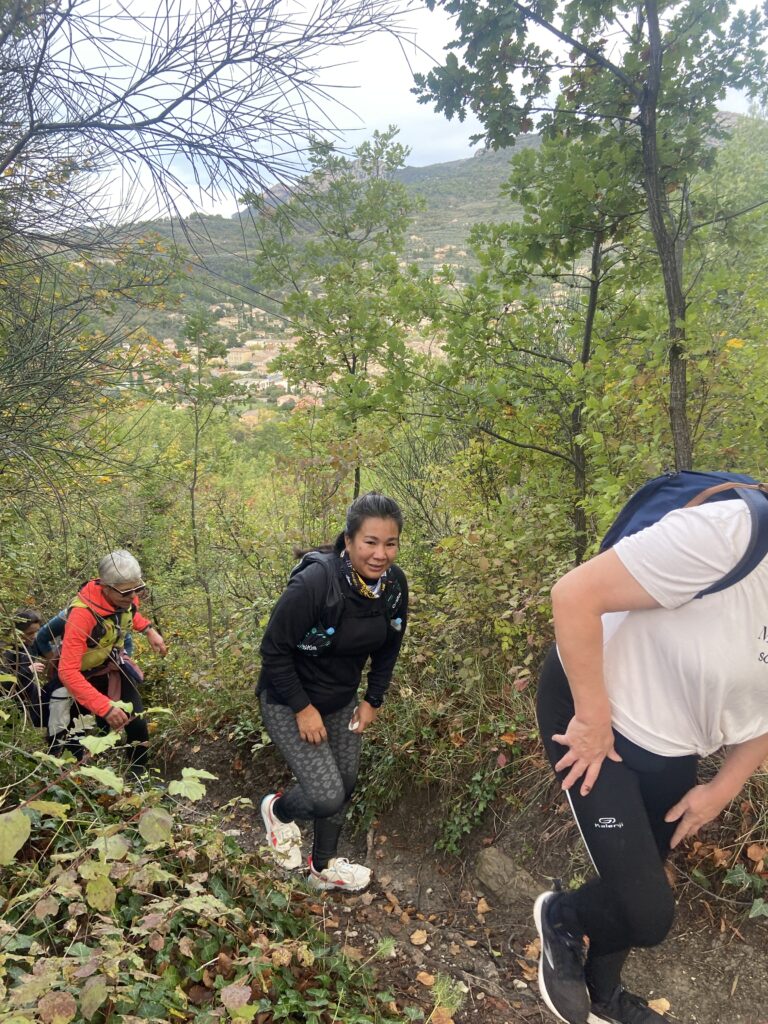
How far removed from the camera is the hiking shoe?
2.12m

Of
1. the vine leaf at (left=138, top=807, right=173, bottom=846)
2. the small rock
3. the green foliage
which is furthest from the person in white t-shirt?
the vine leaf at (left=138, top=807, right=173, bottom=846)

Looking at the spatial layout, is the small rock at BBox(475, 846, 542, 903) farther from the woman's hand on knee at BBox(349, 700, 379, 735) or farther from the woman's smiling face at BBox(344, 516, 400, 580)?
the woman's smiling face at BBox(344, 516, 400, 580)

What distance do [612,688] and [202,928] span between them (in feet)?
5.90

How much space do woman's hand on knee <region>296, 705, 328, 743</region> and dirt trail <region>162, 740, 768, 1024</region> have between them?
0.78m

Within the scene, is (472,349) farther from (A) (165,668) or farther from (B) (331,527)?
(A) (165,668)

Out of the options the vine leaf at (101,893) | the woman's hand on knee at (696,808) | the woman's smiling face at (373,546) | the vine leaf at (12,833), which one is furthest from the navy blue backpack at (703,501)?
the vine leaf at (101,893)

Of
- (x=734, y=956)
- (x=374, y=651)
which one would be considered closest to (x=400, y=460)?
(x=374, y=651)

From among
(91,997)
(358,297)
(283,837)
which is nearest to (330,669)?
(283,837)

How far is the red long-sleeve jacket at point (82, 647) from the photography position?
3.70 meters

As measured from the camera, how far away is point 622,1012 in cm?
214

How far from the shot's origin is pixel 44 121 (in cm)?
254

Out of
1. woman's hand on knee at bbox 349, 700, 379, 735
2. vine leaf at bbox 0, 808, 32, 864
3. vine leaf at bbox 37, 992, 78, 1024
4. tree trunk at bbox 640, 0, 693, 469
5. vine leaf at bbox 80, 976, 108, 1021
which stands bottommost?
woman's hand on knee at bbox 349, 700, 379, 735

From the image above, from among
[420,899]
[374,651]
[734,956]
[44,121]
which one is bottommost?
[420,899]

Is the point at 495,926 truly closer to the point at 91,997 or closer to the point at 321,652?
the point at 321,652
